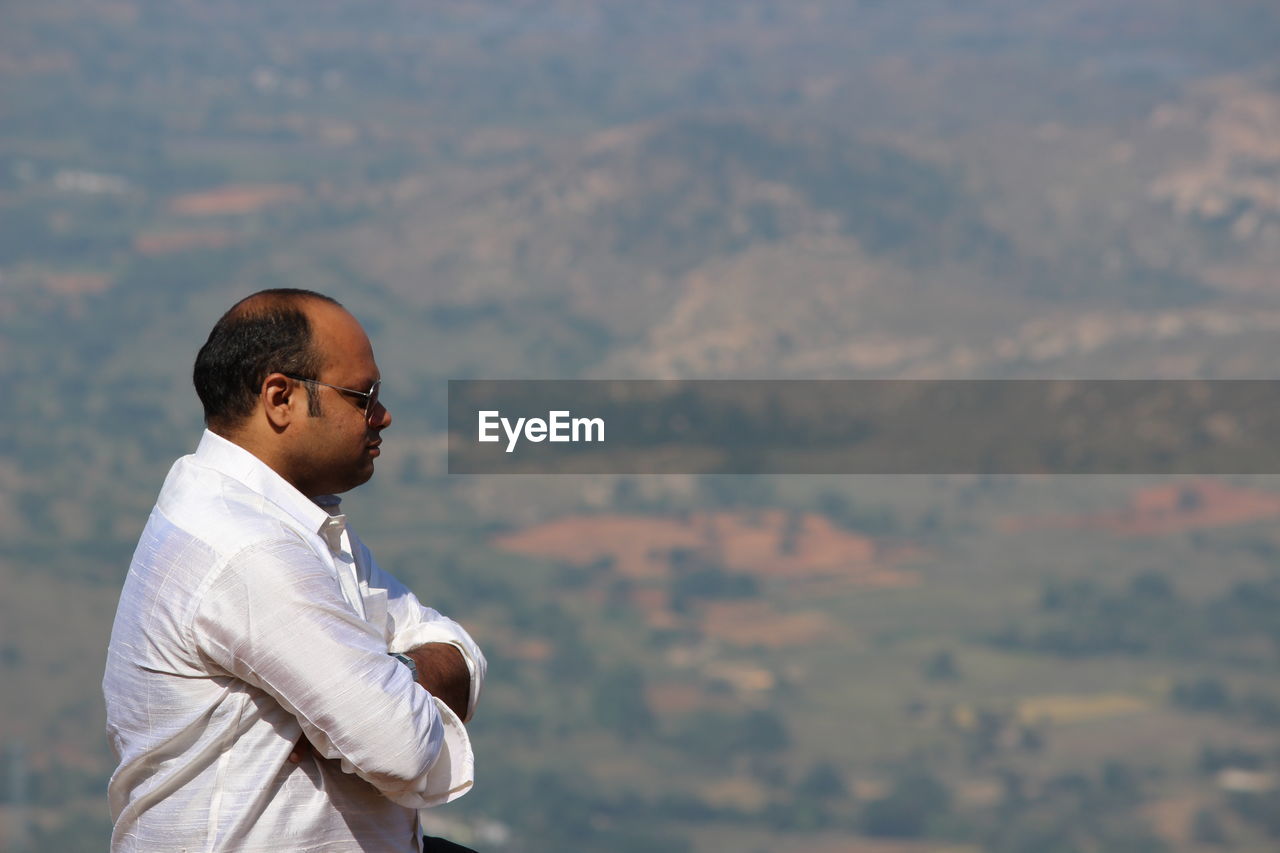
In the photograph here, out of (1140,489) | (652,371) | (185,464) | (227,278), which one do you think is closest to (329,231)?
(227,278)

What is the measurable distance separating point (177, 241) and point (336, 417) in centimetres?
12567

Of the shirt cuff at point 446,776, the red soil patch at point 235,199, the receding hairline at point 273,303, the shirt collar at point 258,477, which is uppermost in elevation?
the red soil patch at point 235,199

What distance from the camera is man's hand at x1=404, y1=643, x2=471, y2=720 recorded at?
2.02 metres

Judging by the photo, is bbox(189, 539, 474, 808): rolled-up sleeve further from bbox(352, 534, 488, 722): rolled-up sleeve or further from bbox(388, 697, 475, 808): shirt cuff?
bbox(352, 534, 488, 722): rolled-up sleeve

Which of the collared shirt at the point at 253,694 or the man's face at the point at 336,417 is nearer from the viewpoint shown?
the collared shirt at the point at 253,694

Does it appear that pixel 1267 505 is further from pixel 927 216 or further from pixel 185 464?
pixel 185 464

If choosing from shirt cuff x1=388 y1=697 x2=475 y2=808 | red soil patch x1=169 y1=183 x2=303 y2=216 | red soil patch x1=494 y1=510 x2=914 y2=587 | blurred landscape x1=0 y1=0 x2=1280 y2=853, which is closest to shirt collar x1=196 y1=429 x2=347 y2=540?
shirt cuff x1=388 y1=697 x2=475 y2=808

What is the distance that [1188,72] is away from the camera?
14612 centimetres

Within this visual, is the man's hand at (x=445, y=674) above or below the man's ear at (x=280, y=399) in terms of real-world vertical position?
below

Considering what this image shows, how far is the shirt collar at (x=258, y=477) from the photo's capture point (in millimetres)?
1922

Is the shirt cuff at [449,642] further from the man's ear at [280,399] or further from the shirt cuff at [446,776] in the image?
the man's ear at [280,399]

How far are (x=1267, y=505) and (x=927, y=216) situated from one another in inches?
1586


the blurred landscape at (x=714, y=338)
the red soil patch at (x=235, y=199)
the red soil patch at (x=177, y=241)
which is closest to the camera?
the blurred landscape at (x=714, y=338)

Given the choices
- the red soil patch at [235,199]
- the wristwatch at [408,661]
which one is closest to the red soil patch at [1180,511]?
the red soil patch at [235,199]
